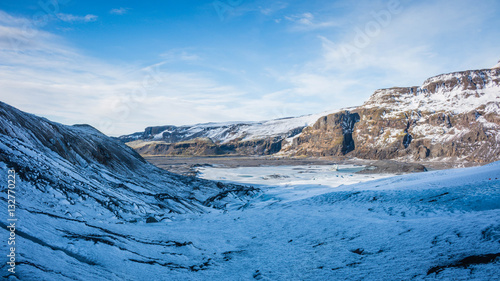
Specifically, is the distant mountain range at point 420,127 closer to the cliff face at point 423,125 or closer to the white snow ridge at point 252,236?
the cliff face at point 423,125

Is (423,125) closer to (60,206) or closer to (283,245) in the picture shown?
(283,245)

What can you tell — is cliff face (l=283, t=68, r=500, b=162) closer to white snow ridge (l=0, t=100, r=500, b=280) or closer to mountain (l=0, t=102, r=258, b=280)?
white snow ridge (l=0, t=100, r=500, b=280)

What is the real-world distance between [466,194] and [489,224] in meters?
4.96

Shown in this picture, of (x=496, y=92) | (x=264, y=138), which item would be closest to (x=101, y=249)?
(x=496, y=92)

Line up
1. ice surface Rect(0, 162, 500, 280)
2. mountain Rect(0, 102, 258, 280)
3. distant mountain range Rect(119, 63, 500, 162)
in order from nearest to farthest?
ice surface Rect(0, 162, 500, 280), mountain Rect(0, 102, 258, 280), distant mountain range Rect(119, 63, 500, 162)

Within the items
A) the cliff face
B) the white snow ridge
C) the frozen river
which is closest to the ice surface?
the white snow ridge

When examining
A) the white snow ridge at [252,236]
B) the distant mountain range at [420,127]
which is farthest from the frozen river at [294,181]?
the distant mountain range at [420,127]

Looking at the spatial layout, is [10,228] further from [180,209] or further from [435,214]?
[435,214]

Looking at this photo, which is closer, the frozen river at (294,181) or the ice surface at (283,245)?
the ice surface at (283,245)

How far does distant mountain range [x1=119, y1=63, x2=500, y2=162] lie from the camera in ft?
293

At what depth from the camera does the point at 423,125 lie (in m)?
107

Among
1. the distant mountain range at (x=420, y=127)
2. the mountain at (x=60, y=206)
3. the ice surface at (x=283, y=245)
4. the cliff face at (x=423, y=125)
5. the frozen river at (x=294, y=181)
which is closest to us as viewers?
the ice surface at (x=283, y=245)

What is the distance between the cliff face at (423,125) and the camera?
8925cm

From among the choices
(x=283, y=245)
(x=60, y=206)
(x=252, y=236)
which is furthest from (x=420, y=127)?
(x=60, y=206)
